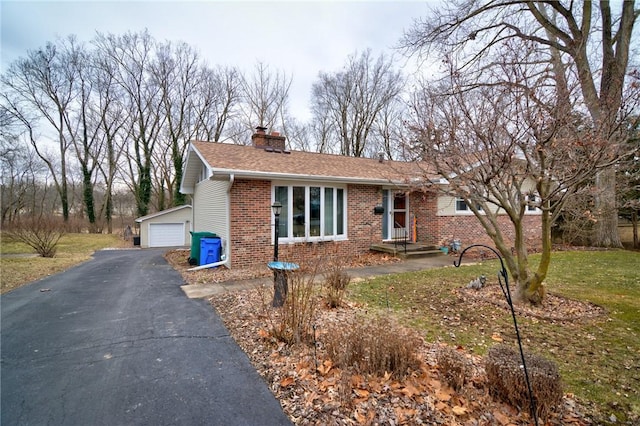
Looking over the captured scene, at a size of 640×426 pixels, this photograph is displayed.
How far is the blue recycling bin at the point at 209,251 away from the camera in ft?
31.6

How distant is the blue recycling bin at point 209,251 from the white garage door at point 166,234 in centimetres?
1178

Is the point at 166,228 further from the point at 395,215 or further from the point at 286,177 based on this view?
the point at 395,215

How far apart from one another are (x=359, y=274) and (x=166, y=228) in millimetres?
15979

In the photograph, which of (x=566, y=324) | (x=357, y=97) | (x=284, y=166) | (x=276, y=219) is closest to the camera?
(x=566, y=324)

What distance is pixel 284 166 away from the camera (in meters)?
9.91

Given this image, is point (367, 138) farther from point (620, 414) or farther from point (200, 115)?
point (620, 414)

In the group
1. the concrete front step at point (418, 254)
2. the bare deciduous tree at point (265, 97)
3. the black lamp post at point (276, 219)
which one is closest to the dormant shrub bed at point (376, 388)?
the black lamp post at point (276, 219)

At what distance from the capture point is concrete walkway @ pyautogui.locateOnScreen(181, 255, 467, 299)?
669 cm

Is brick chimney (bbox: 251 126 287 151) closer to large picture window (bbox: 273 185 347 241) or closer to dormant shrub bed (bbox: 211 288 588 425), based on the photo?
large picture window (bbox: 273 185 347 241)

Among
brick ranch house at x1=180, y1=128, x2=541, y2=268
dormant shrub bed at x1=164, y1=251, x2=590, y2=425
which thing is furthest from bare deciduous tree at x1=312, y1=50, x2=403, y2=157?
dormant shrub bed at x1=164, y1=251, x2=590, y2=425

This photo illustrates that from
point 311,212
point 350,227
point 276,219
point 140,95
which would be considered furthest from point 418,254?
point 140,95

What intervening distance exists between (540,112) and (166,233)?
67.1ft

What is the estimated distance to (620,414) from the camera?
2570 mm

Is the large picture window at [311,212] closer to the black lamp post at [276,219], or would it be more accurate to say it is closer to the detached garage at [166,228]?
the black lamp post at [276,219]
